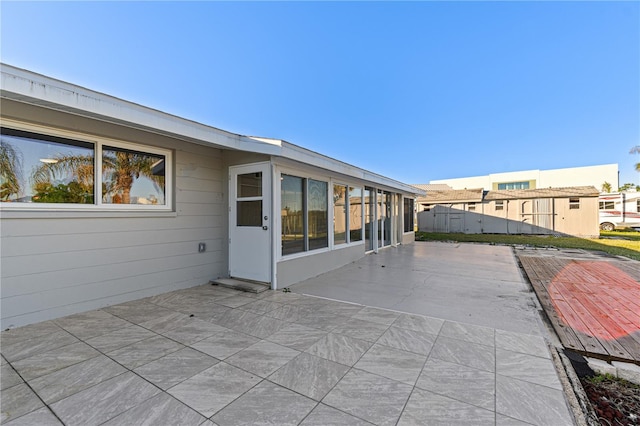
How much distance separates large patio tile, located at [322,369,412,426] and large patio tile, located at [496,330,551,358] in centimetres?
140

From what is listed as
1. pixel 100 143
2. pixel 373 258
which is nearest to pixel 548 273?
pixel 373 258

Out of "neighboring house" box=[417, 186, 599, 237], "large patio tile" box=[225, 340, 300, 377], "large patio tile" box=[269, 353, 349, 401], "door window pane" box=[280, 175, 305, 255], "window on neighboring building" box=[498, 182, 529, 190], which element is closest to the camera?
"large patio tile" box=[269, 353, 349, 401]

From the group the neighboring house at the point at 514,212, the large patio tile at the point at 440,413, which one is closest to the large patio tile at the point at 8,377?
the large patio tile at the point at 440,413

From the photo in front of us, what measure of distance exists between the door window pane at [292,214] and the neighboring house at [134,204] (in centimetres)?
3

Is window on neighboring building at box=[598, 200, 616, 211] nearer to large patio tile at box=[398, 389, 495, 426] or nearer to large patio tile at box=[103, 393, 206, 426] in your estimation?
large patio tile at box=[398, 389, 495, 426]

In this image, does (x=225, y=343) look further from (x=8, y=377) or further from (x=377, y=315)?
(x=377, y=315)

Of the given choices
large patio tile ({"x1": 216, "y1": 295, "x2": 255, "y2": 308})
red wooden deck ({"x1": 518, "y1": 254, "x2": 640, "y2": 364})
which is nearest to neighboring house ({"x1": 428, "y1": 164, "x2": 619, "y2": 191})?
red wooden deck ({"x1": 518, "y1": 254, "x2": 640, "y2": 364})

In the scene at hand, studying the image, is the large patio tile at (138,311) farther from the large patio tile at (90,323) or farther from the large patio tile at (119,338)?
the large patio tile at (119,338)

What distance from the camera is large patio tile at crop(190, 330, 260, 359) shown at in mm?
2541

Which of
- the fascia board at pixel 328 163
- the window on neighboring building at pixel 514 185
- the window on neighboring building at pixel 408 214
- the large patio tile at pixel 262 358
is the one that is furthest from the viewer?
the window on neighboring building at pixel 514 185

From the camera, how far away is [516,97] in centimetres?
1366

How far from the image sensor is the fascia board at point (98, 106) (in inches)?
98.0

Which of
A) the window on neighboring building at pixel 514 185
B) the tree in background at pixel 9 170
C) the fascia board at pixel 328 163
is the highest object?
the window on neighboring building at pixel 514 185

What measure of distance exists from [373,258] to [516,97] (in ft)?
40.2
